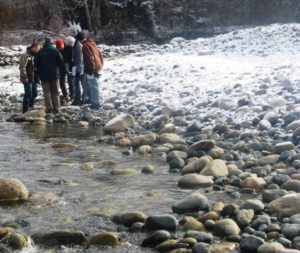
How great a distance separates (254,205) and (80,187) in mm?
2295

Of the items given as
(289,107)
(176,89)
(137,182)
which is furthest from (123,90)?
(137,182)

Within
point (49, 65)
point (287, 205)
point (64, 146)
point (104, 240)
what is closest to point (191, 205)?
point (287, 205)

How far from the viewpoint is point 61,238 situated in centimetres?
530

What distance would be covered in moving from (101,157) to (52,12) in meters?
29.6

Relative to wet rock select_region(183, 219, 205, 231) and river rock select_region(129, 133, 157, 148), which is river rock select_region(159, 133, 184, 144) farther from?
wet rock select_region(183, 219, 205, 231)

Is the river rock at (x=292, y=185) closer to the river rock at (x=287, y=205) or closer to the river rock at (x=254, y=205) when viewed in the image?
the river rock at (x=287, y=205)

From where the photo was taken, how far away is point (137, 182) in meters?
7.22

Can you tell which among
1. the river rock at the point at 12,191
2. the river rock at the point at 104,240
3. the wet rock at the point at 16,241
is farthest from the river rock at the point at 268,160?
the wet rock at the point at 16,241

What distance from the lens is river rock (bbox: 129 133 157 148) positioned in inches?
371

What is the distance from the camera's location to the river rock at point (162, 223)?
17.9 feet

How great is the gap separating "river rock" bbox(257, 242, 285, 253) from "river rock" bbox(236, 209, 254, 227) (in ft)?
2.02

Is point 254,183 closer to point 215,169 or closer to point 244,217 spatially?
point 215,169

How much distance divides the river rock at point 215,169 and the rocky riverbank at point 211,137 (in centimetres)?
2

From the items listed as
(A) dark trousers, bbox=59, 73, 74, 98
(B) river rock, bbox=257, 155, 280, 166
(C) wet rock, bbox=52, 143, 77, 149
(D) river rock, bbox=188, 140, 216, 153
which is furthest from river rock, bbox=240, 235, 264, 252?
(A) dark trousers, bbox=59, 73, 74, 98
